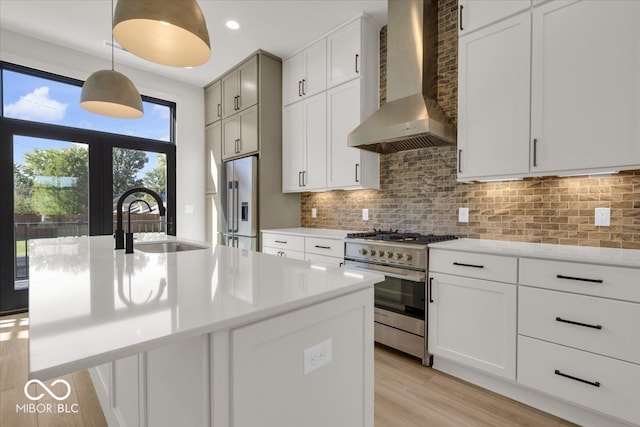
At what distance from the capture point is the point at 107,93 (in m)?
2.21

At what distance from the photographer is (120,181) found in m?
4.14

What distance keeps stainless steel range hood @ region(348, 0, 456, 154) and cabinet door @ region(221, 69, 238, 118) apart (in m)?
2.24

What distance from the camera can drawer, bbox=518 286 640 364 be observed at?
155cm

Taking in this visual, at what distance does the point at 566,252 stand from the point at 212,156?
4422mm

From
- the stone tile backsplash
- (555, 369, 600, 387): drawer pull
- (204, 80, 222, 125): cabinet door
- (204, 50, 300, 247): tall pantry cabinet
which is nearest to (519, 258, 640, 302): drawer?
(555, 369, 600, 387): drawer pull

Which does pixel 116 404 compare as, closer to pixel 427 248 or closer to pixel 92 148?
pixel 427 248

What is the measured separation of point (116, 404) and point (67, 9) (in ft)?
11.7

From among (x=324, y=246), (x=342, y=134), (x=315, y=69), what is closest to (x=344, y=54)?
(x=315, y=69)

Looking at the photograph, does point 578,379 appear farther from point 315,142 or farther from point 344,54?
point 344,54

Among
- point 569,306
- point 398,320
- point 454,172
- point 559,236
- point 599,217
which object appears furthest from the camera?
point 454,172

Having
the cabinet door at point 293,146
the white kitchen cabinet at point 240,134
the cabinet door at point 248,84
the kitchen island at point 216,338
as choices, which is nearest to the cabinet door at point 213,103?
the white kitchen cabinet at point 240,134

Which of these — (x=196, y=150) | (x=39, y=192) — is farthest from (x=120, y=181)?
(x=196, y=150)

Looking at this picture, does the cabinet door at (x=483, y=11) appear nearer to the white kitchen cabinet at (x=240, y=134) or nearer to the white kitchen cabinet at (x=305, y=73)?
the white kitchen cabinet at (x=305, y=73)

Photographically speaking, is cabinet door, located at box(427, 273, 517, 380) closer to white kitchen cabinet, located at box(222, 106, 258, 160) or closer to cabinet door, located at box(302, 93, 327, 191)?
cabinet door, located at box(302, 93, 327, 191)
